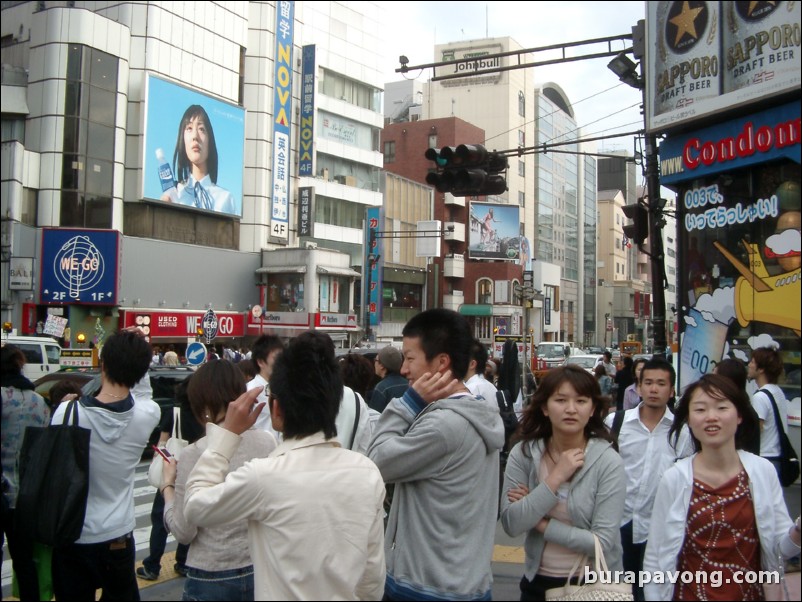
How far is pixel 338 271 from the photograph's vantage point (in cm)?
4222

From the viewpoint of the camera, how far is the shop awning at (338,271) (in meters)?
41.0

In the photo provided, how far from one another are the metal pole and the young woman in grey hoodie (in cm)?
695

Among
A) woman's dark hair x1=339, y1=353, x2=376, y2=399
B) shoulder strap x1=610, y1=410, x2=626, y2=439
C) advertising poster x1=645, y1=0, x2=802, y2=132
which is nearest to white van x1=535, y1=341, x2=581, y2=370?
advertising poster x1=645, y1=0, x2=802, y2=132

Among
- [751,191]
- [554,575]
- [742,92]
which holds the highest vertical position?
[742,92]

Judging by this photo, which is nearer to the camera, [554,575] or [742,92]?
[554,575]

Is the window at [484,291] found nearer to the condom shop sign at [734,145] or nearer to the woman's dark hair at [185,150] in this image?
the woman's dark hair at [185,150]

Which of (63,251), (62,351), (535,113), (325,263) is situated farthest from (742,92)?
(535,113)

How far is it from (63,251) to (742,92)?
100.0 feet

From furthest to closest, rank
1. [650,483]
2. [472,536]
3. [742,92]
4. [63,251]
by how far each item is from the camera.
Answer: [63,251]
[742,92]
[650,483]
[472,536]

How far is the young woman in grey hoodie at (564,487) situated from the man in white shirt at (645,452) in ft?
3.89

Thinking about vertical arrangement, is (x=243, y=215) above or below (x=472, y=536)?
above

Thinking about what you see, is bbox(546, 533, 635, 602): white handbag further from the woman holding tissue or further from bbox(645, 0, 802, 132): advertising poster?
bbox(645, 0, 802, 132): advertising poster

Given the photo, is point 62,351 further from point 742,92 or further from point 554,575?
point 554,575

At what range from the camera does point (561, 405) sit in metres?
3.58
